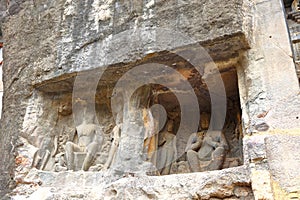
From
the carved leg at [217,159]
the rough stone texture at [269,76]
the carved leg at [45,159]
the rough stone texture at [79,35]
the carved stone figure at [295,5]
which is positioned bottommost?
the carved leg at [217,159]

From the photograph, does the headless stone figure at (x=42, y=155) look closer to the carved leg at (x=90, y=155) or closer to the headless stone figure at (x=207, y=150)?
the carved leg at (x=90, y=155)

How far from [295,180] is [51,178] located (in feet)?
6.45

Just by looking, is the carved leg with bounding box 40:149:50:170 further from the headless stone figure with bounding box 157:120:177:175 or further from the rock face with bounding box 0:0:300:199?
the headless stone figure with bounding box 157:120:177:175

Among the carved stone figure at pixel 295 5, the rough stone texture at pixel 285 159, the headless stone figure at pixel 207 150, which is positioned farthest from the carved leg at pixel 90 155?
the carved stone figure at pixel 295 5

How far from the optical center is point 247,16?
2699mm

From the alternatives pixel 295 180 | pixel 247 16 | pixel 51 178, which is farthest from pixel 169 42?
pixel 51 178

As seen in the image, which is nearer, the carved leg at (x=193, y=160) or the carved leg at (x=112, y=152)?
the carved leg at (x=193, y=160)

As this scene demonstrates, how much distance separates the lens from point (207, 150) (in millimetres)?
3016

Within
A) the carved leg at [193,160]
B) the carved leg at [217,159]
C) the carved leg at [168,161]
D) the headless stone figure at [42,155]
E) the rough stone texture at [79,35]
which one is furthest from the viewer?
the headless stone figure at [42,155]

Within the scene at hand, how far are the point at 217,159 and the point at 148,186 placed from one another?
64 centimetres

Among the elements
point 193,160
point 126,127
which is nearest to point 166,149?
point 193,160

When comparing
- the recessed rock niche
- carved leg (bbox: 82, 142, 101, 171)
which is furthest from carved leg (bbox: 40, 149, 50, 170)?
carved leg (bbox: 82, 142, 101, 171)

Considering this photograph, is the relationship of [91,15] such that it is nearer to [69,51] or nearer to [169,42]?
[69,51]

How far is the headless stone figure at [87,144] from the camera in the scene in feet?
10.2
